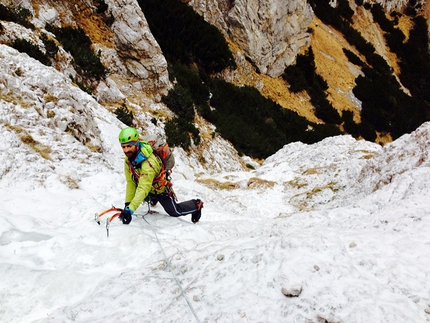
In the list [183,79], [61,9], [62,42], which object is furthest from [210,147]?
[61,9]

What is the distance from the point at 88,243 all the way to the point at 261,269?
8.34ft

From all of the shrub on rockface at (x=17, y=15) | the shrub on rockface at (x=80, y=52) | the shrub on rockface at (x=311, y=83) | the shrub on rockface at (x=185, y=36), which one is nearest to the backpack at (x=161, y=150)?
the shrub on rockface at (x=80, y=52)

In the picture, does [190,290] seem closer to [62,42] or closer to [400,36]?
[62,42]

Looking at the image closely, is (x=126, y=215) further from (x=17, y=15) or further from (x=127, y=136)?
(x=17, y=15)

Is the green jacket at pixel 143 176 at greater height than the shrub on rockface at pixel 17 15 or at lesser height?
greater

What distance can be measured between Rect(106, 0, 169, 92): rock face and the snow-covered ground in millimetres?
13898

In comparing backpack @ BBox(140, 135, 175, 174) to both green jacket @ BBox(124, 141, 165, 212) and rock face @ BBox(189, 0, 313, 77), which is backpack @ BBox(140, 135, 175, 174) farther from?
rock face @ BBox(189, 0, 313, 77)

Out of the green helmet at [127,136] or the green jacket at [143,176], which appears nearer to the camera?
the green helmet at [127,136]

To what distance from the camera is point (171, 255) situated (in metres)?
4.07

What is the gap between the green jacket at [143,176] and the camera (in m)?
4.70

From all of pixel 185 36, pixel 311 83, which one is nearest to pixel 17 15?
pixel 185 36

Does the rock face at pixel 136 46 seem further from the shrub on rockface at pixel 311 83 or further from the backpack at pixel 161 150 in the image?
the shrub on rockface at pixel 311 83

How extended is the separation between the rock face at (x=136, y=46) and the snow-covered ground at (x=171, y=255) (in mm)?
13898

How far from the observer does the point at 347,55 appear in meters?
42.8
